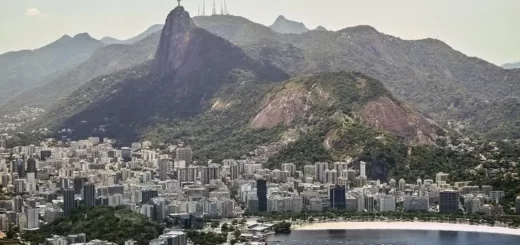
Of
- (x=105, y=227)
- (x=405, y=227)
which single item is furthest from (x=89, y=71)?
(x=105, y=227)

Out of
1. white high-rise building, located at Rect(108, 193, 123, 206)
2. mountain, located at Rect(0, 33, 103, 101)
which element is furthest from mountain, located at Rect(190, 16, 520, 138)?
white high-rise building, located at Rect(108, 193, 123, 206)

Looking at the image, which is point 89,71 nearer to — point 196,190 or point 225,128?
point 225,128

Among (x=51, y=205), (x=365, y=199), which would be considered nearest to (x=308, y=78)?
(x=365, y=199)

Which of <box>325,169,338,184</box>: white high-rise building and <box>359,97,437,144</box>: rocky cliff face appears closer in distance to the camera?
<box>325,169,338,184</box>: white high-rise building

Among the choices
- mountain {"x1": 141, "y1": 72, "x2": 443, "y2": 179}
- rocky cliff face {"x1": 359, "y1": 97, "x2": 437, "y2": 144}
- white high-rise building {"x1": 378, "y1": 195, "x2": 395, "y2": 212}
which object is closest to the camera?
white high-rise building {"x1": 378, "y1": 195, "x2": 395, "y2": 212}

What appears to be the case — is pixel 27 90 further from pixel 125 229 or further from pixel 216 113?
pixel 125 229

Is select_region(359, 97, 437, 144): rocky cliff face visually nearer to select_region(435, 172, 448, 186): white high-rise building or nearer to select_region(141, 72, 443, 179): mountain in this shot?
select_region(141, 72, 443, 179): mountain

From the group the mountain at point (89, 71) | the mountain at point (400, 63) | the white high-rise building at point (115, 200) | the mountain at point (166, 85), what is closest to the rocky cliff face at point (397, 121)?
the mountain at point (400, 63)

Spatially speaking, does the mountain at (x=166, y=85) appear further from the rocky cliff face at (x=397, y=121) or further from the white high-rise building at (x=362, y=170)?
the white high-rise building at (x=362, y=170)
